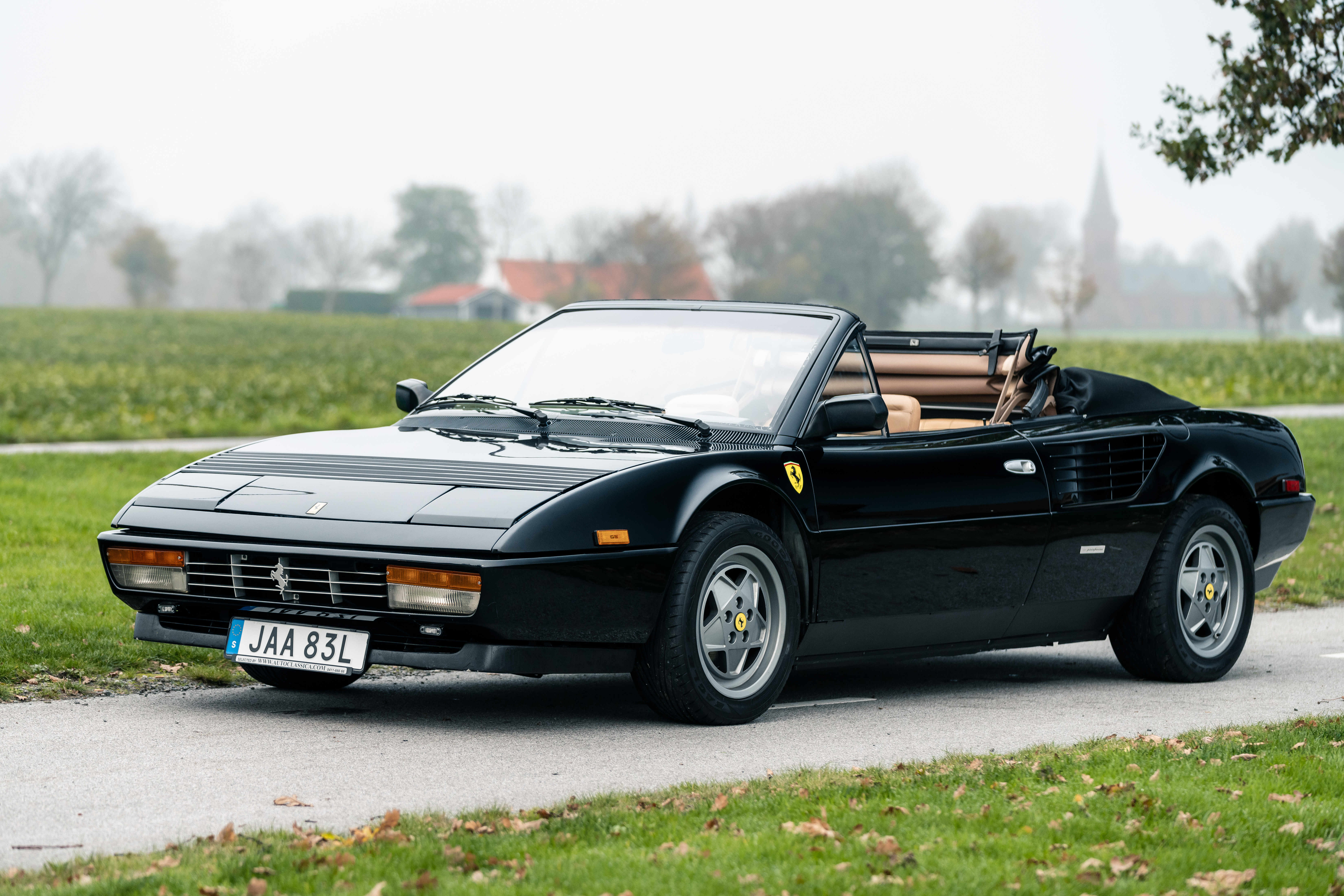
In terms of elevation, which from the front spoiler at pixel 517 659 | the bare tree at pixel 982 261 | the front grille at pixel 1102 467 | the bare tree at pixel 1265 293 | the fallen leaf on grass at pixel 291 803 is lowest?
the fallen leaf on grass at pixel 291 803

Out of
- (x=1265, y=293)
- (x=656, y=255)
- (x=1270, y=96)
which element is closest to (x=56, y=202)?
(x=656, y=255)

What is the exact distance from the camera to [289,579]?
571 cm

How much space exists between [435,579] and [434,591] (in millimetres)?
43

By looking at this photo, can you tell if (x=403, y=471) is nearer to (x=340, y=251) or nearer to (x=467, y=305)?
(x=467, y=305)

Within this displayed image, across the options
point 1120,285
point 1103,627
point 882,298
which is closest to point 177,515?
point 1103,627

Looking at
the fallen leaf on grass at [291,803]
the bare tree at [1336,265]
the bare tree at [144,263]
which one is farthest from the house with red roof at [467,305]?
the fallen leaf on grass at [291,803]

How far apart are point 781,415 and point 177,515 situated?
2311mm

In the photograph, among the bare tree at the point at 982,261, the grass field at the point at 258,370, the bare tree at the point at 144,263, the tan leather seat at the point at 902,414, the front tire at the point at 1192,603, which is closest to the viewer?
the tan leather seat at the point at 902,414

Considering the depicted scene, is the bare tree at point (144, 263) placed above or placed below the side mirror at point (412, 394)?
above

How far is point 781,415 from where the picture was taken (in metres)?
6.50

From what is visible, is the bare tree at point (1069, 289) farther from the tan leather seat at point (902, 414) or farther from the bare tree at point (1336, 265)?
the tan leather seat at point (902, 414)

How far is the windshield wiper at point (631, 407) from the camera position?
20.8 ft

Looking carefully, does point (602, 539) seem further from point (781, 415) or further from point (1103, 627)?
point (1103, 627)

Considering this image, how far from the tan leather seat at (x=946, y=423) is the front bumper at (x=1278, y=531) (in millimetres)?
1488
